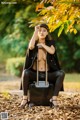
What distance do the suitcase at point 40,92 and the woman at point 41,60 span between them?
0.05 meters

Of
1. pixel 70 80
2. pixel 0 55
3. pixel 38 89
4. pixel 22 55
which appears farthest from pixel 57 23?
pixel 0 55

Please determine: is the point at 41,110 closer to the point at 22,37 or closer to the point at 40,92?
the point at 40,92

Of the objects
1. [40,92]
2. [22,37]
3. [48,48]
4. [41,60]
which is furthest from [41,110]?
[22,37]

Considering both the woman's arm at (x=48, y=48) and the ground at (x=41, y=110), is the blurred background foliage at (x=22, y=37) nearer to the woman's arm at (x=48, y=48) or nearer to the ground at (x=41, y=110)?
the ground at (x=41, y=110)

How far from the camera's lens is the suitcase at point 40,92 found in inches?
163

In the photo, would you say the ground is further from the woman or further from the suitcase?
the woman

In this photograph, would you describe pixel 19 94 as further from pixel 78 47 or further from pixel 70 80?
pixel 78 47

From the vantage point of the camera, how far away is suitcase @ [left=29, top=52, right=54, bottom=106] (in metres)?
4.15

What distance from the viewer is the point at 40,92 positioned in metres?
4.18

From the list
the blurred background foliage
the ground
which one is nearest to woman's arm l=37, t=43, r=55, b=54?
the ground

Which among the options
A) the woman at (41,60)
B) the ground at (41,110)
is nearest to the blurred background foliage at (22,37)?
the ground at (41,110)

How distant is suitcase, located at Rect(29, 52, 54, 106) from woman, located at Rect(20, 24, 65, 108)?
0.05 m

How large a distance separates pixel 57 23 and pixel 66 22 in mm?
96

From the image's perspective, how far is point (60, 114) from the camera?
4047 millimetres
